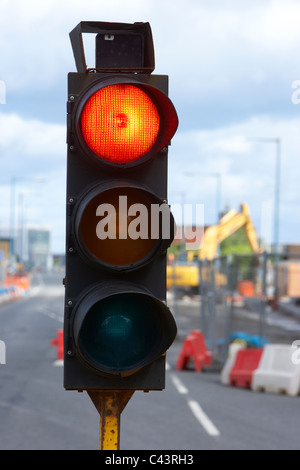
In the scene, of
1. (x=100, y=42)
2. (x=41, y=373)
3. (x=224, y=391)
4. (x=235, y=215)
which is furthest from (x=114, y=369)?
(x=235, y=215)

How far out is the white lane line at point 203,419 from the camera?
33.7 feet

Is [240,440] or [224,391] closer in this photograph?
[240,440]

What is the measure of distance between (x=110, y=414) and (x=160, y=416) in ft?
27.2

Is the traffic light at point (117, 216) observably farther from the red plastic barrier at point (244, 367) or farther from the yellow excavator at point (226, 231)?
the yellow excavator at point (226, 231)

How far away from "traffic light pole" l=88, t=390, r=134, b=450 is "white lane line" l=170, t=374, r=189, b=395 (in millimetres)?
10677

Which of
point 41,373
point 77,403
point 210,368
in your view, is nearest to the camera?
point 77,403

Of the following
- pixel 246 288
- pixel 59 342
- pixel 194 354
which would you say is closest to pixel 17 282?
pixel 246 288

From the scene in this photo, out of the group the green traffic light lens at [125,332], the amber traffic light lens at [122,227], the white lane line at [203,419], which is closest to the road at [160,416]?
the white lane line at [203,419]

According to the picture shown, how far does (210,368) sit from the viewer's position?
1788 centimetres

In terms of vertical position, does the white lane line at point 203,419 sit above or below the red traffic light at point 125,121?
below

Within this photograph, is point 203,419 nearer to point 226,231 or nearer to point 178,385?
point 178,385

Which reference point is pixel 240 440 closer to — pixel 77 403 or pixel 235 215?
pixel 77 403

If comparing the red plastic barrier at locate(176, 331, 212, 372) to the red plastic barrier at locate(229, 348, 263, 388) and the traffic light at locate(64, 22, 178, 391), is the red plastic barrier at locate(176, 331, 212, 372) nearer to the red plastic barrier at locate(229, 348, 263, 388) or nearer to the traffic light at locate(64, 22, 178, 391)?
the red plastic barrier at locate(229, 348, 263, 388)
